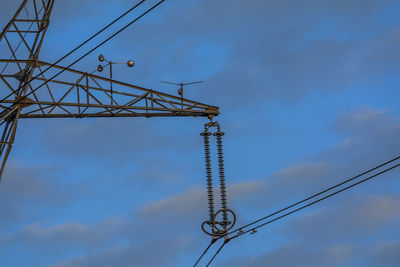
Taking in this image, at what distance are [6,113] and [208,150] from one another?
21.8 ft

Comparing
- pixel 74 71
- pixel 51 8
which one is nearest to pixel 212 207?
pixel 74 71

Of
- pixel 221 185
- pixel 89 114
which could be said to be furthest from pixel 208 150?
pixel 89 114

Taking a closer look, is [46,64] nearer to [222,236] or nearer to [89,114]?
[89,114]

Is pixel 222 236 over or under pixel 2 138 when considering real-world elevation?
under

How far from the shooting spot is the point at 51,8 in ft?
102

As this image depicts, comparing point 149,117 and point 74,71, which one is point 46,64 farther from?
point 149,117

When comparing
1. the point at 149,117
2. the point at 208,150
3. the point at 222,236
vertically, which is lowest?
the point at 222,236

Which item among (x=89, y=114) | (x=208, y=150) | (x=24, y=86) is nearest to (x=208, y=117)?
(x=208, y=150)

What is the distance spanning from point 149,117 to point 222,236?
4788mm

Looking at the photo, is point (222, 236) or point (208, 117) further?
point (208, 117)

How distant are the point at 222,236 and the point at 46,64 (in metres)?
7.92

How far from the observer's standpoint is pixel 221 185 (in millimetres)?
29672

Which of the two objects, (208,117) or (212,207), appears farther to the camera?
(208,117)

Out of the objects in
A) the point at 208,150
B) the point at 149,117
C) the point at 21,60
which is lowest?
the point at 208,150
